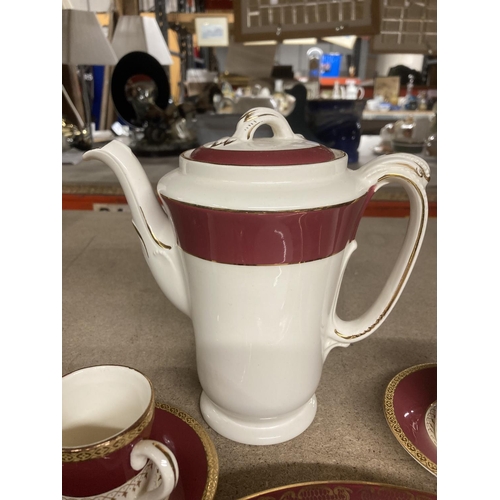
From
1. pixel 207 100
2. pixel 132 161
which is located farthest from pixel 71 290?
pixel 207 100

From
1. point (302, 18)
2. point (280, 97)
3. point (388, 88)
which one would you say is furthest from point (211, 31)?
point (388, 88)

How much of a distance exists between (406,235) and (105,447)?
287mm

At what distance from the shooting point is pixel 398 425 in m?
0.37

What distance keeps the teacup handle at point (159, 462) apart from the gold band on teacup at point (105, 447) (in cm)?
1

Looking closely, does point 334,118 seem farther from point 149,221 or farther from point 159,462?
point 159,462

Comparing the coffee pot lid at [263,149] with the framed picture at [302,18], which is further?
the framed picture at [302,18]

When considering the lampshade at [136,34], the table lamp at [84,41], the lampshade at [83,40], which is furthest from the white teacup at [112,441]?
the lampshade at [136,34]

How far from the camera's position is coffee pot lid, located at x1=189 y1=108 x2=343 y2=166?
31 cm

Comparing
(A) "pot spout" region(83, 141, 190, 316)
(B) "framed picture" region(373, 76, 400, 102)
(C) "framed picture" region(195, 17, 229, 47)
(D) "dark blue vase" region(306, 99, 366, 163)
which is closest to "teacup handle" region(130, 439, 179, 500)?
(A) "pot spout" region(83, 141, 190, 316)

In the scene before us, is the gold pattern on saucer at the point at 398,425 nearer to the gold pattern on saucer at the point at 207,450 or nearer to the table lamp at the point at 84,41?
the gold pattern on saucer at the point at 207,450

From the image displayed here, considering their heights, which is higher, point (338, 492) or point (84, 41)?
point (84, 41)

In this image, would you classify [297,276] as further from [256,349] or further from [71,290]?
[71,290]

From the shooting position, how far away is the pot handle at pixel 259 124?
1.15 ft

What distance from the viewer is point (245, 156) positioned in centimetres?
31
